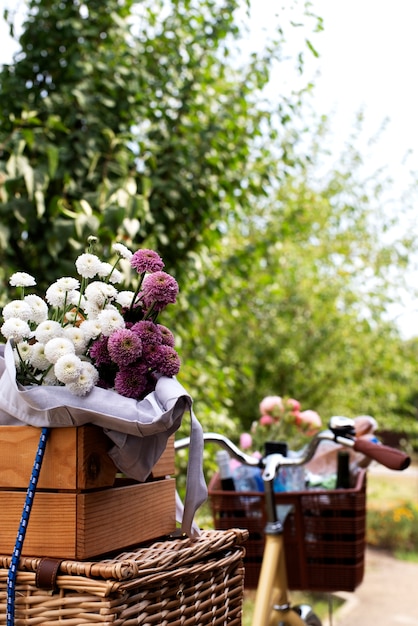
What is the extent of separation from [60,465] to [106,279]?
30 centimetres

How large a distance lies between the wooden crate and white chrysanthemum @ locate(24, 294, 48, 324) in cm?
16

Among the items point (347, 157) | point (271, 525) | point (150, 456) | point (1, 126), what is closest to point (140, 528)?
point (150, 456)

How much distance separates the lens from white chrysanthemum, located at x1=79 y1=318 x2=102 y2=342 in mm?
1092

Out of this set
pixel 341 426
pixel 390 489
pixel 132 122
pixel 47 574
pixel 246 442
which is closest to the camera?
pixel 47 574

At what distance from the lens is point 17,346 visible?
3.62 ft

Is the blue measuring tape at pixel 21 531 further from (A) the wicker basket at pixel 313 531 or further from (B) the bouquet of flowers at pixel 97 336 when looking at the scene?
(A) the wicker basket at pixel 313 531

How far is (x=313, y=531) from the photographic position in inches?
79.0

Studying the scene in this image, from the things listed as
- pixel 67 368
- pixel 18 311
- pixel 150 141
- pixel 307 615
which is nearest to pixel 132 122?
pixel 150 141

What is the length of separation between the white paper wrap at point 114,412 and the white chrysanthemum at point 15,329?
20 millimetres

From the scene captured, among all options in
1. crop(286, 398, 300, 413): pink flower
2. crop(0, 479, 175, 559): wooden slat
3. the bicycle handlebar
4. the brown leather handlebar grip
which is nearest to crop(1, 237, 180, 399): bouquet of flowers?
crop(0, 479, 175, 559): wooden slat

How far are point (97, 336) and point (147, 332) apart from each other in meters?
0.08

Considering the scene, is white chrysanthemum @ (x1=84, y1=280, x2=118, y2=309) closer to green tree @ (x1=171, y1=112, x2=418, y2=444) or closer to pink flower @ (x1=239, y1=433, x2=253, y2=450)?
pink flower @ (x1=239, y1=433, x2=253, y2=450)

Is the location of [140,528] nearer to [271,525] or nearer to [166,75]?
[271,525]

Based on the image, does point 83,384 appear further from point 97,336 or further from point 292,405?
point 292,405
